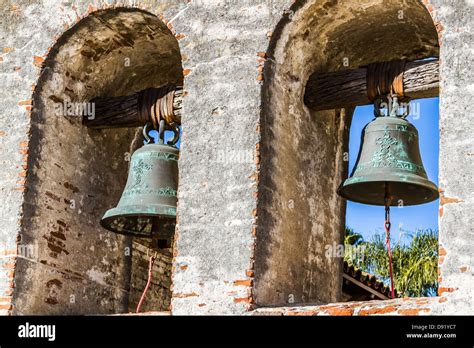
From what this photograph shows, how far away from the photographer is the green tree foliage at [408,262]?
19.5 m

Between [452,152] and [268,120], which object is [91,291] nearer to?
[268,120]

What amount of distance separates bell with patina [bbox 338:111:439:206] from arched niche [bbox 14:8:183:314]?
150 cm

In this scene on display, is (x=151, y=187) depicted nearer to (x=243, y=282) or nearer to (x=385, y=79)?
(x=243, y=282)

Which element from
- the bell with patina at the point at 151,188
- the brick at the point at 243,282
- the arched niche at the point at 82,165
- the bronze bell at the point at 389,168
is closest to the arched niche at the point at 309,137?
the brick at the point at 243,282

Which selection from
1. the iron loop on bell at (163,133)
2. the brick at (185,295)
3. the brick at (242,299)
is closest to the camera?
the brick at (242,299)

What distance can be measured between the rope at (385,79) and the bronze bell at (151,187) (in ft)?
3.83

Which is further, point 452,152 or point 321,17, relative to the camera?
point 321,17

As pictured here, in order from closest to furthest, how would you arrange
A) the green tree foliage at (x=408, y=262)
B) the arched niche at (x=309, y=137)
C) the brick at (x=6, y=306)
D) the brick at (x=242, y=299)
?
the brick at (x=242, y=299), the arched niche at (x=309, y=137), the brick at (x=6, y=306), the green tree foliage at (x=408, y=262)

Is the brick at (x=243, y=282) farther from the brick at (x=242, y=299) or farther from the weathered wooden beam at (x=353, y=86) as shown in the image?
the weathered wooden beam at (x=353, y=86)

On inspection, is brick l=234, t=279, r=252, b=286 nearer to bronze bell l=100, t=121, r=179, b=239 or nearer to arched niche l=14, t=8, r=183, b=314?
bronze bell l=100, t=121, r=179, b=239

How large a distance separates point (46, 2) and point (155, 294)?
2.34m

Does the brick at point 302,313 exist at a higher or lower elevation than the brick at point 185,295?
lower

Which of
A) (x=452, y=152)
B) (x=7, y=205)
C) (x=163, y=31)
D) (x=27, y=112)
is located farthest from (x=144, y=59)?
(x=452, y=152)

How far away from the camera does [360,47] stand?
6.63 m
